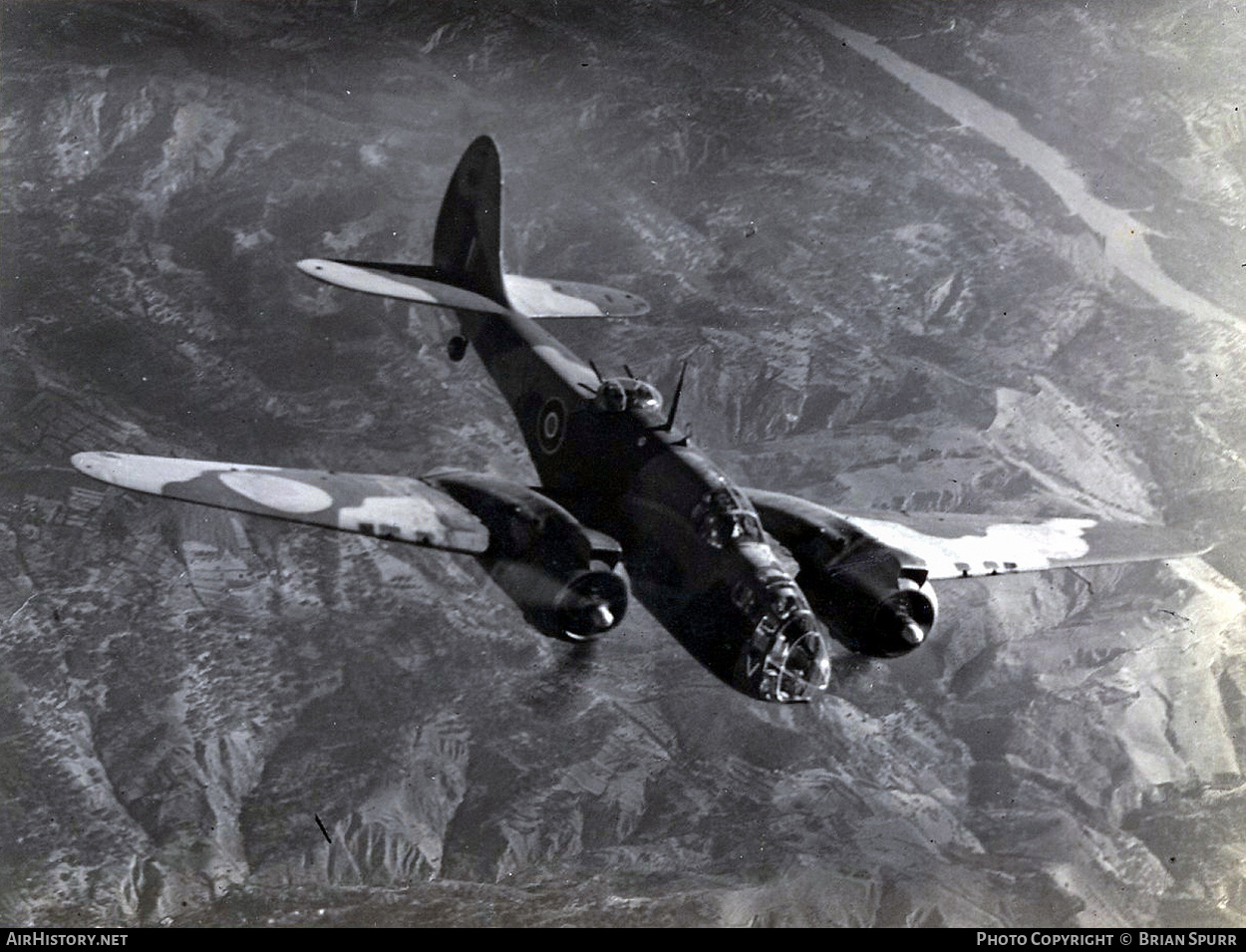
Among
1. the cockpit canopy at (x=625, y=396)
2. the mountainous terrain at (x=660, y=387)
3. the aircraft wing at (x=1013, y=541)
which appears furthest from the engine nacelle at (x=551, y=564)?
the mountainous terrain at (x=660, y=387)

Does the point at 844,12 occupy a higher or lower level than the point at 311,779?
higher

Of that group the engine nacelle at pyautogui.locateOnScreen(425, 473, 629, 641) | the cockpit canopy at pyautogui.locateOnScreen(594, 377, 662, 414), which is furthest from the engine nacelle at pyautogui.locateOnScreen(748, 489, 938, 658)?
the engine nacelle at pyautogui.locateOnScreen(425, 473, 629, 641)

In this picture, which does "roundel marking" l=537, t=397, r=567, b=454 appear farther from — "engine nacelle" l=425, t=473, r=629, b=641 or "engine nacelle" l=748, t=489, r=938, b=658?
"engine nacelle" l=748, t=489, r=938, b=658

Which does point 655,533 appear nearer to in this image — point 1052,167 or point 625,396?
point 625,396

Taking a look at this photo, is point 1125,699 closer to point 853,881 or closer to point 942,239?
point 853,881

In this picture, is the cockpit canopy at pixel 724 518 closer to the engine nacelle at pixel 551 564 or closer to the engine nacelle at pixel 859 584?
the engine nacelle at pixel 551 564
